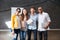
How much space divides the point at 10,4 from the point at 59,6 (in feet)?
3.31

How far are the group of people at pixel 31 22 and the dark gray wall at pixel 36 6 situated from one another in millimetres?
108

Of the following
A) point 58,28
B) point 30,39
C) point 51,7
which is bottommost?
point 30,39

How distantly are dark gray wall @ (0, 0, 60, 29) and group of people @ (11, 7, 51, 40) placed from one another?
0.11 m

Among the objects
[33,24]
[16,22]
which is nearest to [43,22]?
[33,24]

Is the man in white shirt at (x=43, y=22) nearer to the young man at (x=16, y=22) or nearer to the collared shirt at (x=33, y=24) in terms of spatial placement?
the collared shirt at (x=33, y=24)

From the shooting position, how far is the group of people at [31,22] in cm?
298

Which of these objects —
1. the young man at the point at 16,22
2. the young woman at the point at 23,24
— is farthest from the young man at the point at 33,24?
the young man at the point at 16,22

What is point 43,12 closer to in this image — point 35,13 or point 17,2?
point 35,13

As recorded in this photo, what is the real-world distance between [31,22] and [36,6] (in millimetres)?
354

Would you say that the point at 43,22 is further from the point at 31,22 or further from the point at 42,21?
the point at 31,22

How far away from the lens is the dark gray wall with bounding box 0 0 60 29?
10.1 ft

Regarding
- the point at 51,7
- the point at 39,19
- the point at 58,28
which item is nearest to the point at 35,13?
the point at 39,19

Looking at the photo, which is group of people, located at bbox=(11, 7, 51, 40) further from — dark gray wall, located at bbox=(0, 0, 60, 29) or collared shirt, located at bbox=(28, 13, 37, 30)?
dark gray wall, located at bbox=(0, 0, 60, 29)

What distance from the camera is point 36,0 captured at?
310 centimetres
